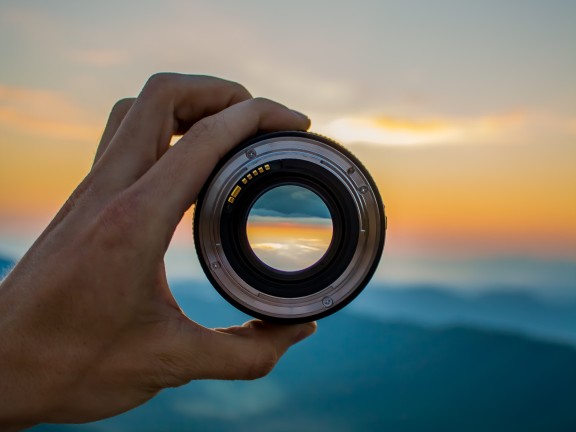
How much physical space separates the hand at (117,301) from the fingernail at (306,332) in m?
0.24

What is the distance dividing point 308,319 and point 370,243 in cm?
43

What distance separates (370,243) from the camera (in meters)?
2.68

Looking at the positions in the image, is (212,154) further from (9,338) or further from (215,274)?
(9,338)

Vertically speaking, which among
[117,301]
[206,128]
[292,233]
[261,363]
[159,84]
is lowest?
[261,363]

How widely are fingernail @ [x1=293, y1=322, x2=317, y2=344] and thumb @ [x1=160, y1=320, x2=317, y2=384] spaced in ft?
0.22

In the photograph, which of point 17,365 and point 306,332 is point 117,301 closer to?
point 17,365

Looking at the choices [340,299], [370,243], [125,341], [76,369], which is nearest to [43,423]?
[76,369]

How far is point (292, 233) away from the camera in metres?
2.73

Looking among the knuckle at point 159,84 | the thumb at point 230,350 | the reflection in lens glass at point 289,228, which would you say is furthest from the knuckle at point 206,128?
the thumb at point 230,350

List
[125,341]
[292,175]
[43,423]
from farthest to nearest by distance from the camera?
[292,175], [43,423], [125,341]

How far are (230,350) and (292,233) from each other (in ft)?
1.98

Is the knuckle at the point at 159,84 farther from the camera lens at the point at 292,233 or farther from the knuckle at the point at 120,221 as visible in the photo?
the knuckle at the point at 120,221

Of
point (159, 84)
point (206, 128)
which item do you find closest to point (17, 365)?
point (206, 128)

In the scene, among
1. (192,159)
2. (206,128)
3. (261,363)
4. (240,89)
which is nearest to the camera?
(192,159)
